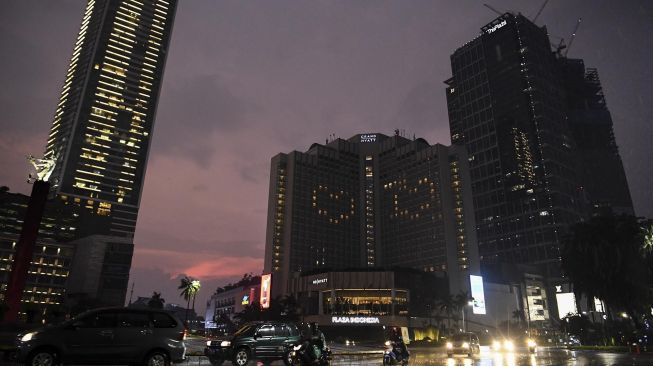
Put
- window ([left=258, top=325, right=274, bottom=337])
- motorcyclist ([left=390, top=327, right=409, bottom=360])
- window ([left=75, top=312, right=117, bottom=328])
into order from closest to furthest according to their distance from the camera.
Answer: window ([left=75, top=312, right=117, bottom=328]), window ([left=258, top=325, right=274, bottom=337]), motorcyclist ([left=390, top=327, right=409, bottom=360])

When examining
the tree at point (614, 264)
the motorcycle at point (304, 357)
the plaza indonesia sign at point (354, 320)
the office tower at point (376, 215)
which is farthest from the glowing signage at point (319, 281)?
the motorcycle at point (304, 357)

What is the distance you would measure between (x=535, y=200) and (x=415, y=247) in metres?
61.8

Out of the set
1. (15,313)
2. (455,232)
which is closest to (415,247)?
(455,232)

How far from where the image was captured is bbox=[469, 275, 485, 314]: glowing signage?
140 m

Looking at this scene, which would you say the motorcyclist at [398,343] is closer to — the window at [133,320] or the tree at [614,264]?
the window at [133,320]

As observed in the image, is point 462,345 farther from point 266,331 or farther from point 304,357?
point 304,357

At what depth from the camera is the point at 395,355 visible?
21234 millimetres

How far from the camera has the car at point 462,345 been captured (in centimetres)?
3155

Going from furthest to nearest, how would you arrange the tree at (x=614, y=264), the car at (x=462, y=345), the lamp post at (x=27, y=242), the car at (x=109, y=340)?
the tree at (x=614, y=264) → the lamp post at (x=27, y=242) → the car at (x=462, y=345) → the car at (x=109, y=340)

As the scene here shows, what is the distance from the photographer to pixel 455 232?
532 feet

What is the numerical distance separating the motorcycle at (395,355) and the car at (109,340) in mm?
10885

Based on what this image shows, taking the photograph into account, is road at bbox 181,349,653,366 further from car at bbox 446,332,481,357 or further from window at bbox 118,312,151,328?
window at bbox 118,312,151,328

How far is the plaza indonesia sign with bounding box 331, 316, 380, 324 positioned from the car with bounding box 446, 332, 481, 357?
93352mm

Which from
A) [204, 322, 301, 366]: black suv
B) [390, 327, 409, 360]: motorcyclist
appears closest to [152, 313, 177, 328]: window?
[204, 322, 301, 366]: black suv
